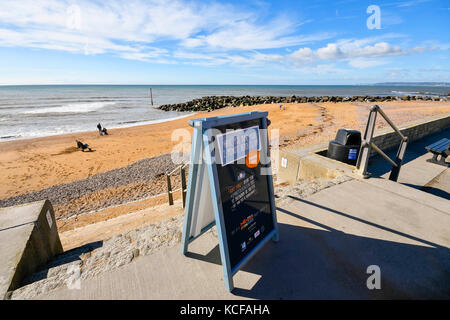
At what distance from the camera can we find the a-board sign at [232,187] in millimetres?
2055

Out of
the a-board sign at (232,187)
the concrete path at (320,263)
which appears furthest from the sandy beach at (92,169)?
the a-board sign at (232,187)

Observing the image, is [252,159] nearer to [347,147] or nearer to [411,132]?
[347,147]

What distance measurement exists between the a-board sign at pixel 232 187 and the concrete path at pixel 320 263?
266 millimetres

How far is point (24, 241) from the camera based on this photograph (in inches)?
104

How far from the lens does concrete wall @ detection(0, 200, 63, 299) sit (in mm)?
2305

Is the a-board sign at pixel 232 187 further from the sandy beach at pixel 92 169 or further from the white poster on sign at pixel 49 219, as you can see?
the sandy beach at pixel 92 169

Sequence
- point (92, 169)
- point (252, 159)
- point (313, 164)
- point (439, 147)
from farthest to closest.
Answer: point (92, 169)
point (439, 147)
point (313, 164)
point (252, 159)

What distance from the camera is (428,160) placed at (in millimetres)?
6738

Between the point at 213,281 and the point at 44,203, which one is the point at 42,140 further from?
the point at 213,281

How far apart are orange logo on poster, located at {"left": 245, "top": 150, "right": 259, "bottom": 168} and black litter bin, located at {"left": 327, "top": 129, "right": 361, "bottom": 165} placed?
13.1 ft

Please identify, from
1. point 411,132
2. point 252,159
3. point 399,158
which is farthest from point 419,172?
point 252,159

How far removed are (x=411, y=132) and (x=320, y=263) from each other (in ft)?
28.6
